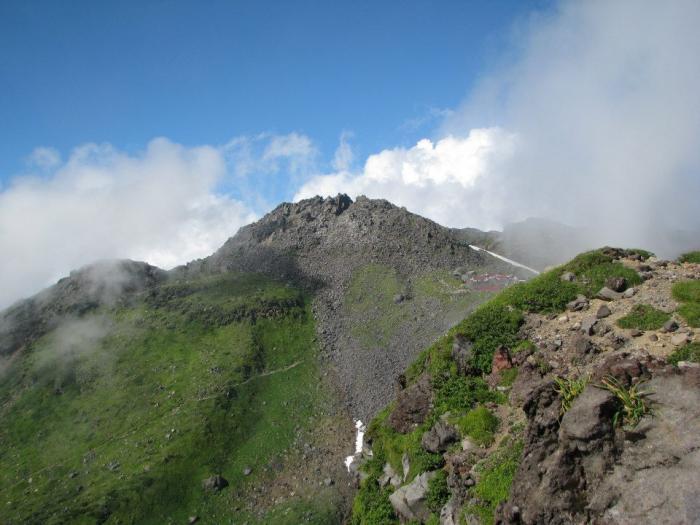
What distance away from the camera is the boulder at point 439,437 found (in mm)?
30031

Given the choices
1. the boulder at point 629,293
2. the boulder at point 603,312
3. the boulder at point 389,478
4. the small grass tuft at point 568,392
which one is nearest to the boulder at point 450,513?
the boulder at point 389,478

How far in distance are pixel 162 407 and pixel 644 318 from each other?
263 ft

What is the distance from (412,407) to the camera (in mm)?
36594

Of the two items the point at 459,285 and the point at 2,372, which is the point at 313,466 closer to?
the point at 459,285

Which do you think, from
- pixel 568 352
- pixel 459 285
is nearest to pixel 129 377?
pixel 459 285

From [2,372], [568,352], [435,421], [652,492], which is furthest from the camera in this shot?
[2,372]

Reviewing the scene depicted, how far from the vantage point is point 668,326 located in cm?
2727

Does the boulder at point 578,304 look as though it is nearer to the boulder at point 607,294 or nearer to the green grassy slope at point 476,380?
the green grassy slope at point 476,380

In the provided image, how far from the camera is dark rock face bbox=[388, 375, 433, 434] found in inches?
1410

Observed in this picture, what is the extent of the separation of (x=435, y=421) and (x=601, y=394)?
15.4m

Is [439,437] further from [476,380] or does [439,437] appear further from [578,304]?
[578,304]

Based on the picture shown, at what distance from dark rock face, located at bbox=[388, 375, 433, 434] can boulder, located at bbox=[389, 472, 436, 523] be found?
6.15m

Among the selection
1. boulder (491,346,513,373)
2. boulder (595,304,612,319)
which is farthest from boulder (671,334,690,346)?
boulder (491,346,513,373)

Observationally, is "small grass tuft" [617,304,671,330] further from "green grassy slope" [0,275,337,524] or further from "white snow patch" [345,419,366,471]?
"white snow patch" [345,419,366,471]
